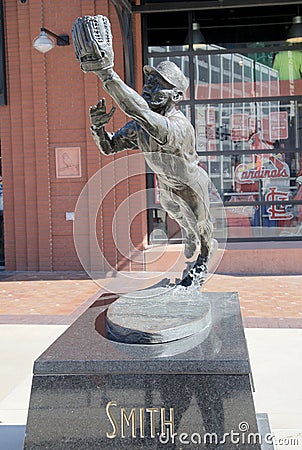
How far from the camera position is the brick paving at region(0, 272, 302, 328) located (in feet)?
22.8

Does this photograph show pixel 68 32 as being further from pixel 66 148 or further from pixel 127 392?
pixel 127 392

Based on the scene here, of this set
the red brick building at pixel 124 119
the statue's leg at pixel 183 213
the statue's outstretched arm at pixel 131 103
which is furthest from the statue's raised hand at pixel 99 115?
the red brick building at pixel 124 119

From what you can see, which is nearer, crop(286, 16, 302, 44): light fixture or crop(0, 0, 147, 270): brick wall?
crop(0, 0, 147, 270): brick wall

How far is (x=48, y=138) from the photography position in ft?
33.6

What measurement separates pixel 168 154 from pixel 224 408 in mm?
1368

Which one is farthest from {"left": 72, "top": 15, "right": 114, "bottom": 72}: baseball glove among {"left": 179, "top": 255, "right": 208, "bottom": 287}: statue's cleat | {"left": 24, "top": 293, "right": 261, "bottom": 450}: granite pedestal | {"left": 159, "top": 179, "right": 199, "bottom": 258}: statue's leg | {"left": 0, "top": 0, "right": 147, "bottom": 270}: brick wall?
{"left": 0, "top": 0, "right": 147, "bottom": 270}: brick wall

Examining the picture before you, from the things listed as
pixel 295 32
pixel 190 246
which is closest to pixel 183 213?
pixel 190 246

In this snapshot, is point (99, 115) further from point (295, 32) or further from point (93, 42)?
point (295, 32)

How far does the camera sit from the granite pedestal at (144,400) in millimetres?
2973

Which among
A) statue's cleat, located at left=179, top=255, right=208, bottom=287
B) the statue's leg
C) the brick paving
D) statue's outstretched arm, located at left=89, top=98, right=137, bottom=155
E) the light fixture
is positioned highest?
the light fixture

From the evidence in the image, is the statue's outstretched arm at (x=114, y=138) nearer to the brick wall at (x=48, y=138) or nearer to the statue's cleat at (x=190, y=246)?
the statue's cleat at (x=190, y=246)

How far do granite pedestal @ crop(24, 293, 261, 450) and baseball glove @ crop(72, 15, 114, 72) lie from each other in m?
1.42

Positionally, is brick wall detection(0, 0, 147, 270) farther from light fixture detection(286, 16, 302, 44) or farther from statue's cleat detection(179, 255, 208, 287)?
statue's cleat detection(179, 255, 208, 287)

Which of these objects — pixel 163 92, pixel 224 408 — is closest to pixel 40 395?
pixel 224 408
